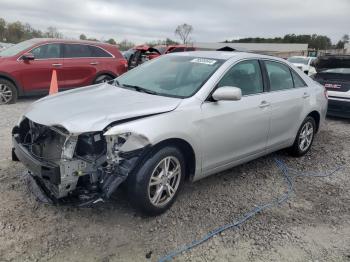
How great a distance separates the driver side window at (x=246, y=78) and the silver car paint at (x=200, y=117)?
0.07m

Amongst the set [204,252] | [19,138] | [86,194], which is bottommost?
[204,252]

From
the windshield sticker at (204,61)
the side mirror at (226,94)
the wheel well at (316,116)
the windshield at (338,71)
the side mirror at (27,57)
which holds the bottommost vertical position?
the wheel well at (316,116)

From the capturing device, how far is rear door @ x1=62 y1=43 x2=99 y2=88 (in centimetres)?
946

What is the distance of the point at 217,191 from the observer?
4.26m

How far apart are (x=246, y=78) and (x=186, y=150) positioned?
54.9 inches

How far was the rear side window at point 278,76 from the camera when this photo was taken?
4805mm

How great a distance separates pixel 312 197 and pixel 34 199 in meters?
3.22

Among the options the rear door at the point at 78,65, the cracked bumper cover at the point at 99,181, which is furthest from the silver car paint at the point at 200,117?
the rear door at the point at 78,65

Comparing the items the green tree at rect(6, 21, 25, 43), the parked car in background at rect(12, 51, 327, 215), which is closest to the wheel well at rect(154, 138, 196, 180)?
the parked car in background at rect(12, 51, 327, 215)

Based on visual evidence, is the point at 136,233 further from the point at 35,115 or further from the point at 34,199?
the point at 35,115

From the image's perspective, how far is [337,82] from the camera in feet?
27.5

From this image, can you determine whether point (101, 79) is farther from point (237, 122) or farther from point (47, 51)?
point (237, 122)

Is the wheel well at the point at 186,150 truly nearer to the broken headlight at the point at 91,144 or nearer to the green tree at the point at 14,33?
the broken headlight at the point at 91,144

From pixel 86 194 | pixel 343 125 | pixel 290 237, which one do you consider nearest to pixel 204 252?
pixel 290 237
